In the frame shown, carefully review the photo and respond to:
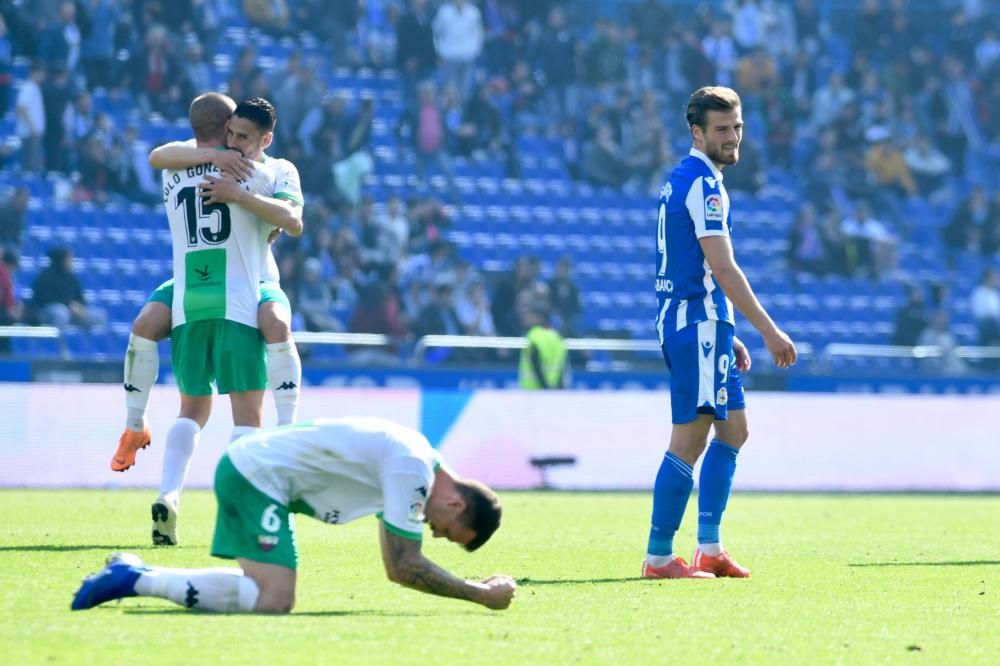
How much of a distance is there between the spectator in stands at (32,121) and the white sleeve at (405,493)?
17.2 m

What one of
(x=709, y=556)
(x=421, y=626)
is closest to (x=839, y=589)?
(x=709, y=556)

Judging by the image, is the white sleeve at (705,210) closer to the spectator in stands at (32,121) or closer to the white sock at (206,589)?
the white sock at (206,589)

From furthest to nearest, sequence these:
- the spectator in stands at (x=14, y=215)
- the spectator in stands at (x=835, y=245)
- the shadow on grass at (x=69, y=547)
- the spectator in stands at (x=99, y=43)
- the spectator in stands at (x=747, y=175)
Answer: the spectator in stands at (x=747, y=175), the spectator in stands at (x=835, y=245), the spectator in stands at (x=99, y=43), the spectator in stands at (x=14, y=215), the shadow on grass at (x=69, y=547)

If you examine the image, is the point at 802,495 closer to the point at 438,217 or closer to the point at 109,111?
the point at 438,217

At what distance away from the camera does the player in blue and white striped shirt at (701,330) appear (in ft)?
26.7

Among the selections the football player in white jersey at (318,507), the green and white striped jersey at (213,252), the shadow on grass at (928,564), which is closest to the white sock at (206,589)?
the football player in white jersey at (318,507)

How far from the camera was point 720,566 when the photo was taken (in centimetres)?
827

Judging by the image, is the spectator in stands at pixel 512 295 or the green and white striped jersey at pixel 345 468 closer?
the green and white striped jersey at pixel 345 468

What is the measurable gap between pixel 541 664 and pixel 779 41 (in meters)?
25.1

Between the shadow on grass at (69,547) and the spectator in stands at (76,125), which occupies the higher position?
the spectator in stands at (76,125)

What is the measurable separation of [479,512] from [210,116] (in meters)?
3.86

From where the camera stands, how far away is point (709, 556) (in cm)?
830

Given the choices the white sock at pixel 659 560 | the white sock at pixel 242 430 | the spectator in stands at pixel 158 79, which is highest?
the spectator in stands at pixel 158 79

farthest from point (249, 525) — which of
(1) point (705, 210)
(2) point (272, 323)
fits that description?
(1) point (705, 210)
